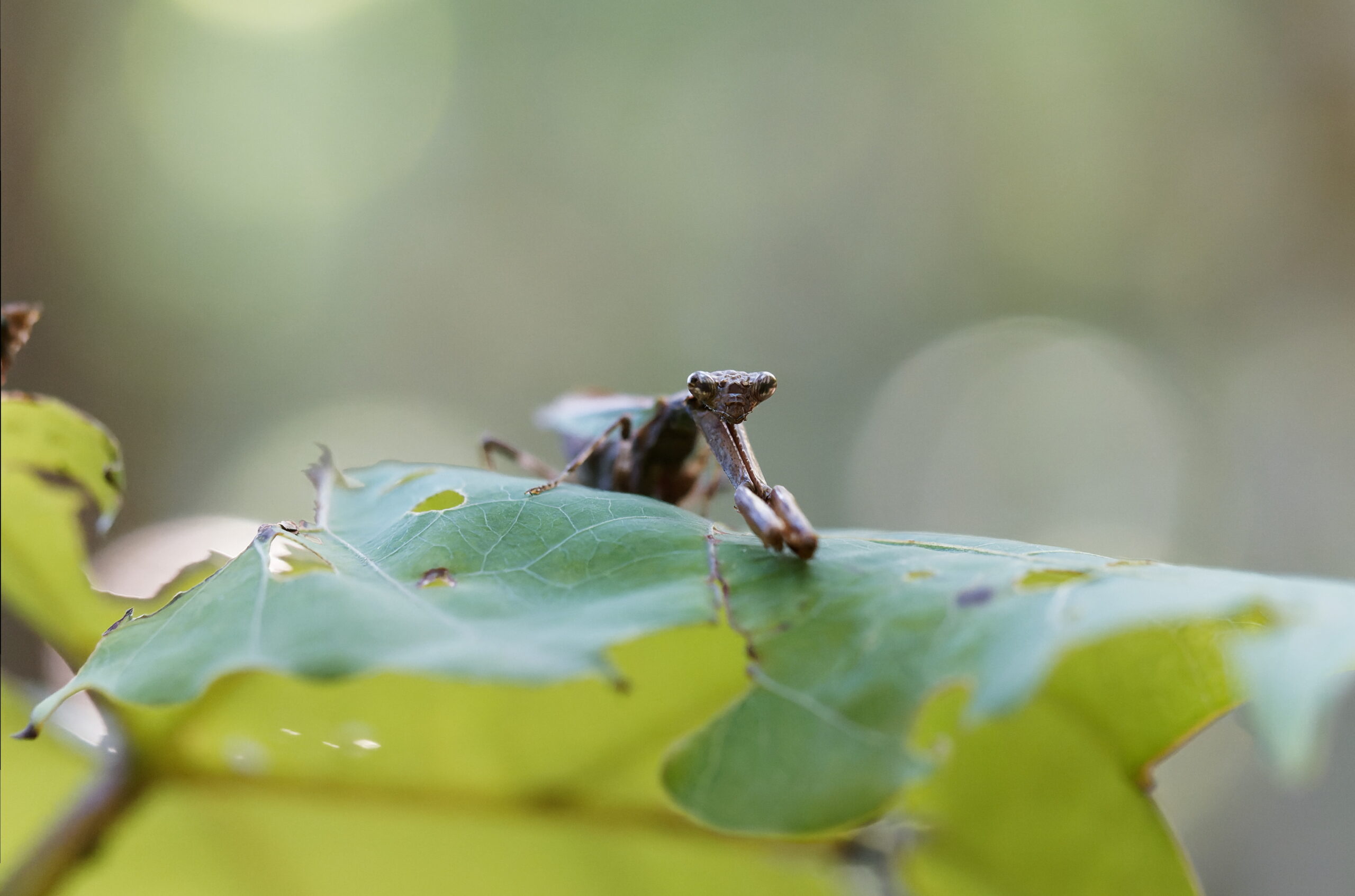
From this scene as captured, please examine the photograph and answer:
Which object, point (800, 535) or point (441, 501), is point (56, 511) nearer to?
point (441, 501)

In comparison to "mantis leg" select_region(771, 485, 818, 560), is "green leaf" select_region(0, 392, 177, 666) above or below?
below

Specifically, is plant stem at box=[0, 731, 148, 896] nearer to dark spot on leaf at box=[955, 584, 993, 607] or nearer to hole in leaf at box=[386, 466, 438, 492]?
hole in leaf at box=[386, 466, 438, 492]

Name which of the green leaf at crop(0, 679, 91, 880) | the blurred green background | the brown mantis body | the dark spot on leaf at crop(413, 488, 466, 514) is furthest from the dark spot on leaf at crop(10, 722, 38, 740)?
the blurred green background

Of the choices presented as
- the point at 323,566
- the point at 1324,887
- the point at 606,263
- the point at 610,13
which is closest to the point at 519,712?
the point at 323,566

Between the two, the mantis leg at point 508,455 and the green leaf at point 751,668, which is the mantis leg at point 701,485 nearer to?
the mantis leg at point 508,455

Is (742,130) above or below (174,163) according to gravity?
above

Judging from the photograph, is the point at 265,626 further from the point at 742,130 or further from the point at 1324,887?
the point at 742,130
